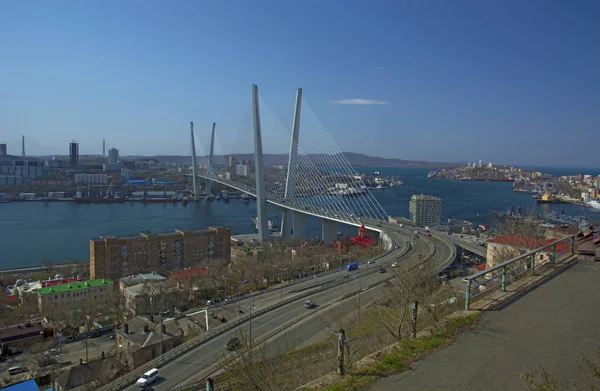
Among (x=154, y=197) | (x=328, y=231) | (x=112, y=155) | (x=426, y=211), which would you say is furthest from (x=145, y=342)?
(x=112, y=155)

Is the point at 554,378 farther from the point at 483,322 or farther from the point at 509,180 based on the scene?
the point at 509,180

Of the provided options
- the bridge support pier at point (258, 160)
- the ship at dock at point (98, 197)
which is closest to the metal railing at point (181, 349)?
the bridge support pier at point (258, 160)

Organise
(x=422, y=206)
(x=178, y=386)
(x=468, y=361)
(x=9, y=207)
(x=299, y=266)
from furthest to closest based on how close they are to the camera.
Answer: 1. (x=9, y=207)
2. (x=422, y=206)
3. (x=299, y=266)
4. (x=178, y=386)
5. (x=468, y=361)

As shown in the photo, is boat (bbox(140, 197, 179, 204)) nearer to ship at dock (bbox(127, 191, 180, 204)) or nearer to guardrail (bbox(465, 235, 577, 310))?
ship at dock (bbox(127, 191, 180, 204))

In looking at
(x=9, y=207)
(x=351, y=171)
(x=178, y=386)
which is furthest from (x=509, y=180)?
(x=178, y=386)

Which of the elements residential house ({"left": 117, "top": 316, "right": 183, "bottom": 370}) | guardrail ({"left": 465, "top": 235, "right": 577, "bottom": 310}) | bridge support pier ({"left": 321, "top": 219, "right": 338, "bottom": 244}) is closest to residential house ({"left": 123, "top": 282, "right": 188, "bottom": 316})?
residential house ({"left": 117, "top": 316, "right": 183, "bottom": 370})

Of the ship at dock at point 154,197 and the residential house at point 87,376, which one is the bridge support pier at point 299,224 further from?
the ship at dock at point 154,197
